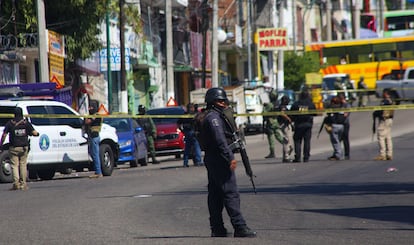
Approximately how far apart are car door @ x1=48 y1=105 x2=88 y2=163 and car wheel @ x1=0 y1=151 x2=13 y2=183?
146 centimetres

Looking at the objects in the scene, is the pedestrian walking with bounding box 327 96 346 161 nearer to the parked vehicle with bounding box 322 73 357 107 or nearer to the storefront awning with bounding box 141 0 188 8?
the storefront awning with bounding box 141 0 188 8

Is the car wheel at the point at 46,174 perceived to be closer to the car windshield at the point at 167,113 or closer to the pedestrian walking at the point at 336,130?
the pedestrian walking at the point at 336,130

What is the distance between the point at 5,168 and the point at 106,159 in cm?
322

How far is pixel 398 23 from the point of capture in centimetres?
8156

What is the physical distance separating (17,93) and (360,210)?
1388 cm

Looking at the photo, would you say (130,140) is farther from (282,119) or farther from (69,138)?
(69,138)

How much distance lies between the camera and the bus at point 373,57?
221 feet

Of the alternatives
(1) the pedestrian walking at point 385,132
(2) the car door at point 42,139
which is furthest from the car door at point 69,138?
(1) the pedestrian walking at point 385,132

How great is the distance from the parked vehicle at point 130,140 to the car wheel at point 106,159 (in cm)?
261

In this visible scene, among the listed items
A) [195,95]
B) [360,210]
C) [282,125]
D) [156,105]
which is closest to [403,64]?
[156,105]

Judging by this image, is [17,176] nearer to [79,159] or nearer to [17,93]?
[79,159]

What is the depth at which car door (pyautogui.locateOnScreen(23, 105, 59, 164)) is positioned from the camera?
2408cm

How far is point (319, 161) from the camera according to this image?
27547 millimetres

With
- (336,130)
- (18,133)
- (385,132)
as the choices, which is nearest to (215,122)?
(18,133)
